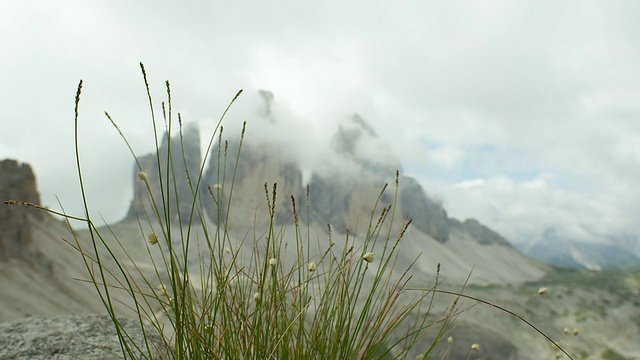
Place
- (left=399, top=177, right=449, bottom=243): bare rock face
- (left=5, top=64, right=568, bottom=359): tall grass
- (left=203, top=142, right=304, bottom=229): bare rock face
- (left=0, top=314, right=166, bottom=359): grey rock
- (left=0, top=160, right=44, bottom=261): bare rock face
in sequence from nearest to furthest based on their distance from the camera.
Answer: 1. (left=5, top=64, right=568, bottom=359): tall grass
2. (left=0, top=314, right=166, bottom=359): grey rock
3. (left=0, top=160, right=44, bottom=261): bare rock face
4. (left=203, top=142, right=304, bottom=229): bare rock face
5. (left=399, top=177, right=449, bottom=243): bare rock face

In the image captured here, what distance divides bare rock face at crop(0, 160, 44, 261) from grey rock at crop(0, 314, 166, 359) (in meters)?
28.7

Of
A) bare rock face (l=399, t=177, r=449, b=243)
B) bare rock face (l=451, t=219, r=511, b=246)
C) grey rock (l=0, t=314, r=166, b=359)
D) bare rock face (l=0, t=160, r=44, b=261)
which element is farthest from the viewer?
bare rock face (l=451, t=219, r=511, b=246)

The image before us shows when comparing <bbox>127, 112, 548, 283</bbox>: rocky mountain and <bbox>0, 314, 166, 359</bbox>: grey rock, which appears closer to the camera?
<bbox>0, 314, 166, 359</bbox>: grey rock

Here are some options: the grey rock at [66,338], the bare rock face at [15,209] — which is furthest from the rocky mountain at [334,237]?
the grey rock at [66,338]

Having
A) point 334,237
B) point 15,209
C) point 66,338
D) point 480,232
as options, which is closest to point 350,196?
point 334,237

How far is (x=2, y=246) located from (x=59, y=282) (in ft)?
14.0

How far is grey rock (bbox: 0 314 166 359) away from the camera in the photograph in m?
2.56

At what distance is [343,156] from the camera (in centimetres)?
10238

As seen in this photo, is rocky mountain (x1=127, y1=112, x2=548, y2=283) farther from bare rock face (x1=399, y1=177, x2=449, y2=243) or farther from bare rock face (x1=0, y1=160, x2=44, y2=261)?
bare rock face (x1=0, y1=160, x2=44, y2=261)

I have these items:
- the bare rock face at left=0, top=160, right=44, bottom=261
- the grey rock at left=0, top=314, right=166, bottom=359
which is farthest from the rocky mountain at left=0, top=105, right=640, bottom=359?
the grey rock at left=0, top=314, right=166, bottom=359

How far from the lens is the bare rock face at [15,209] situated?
87.2 ft

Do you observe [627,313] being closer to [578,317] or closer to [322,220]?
[578,317]

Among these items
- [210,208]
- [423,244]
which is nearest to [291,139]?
[210,208]

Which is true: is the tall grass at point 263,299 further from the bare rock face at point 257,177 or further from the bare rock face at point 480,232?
the bare rock face at point 480,232
